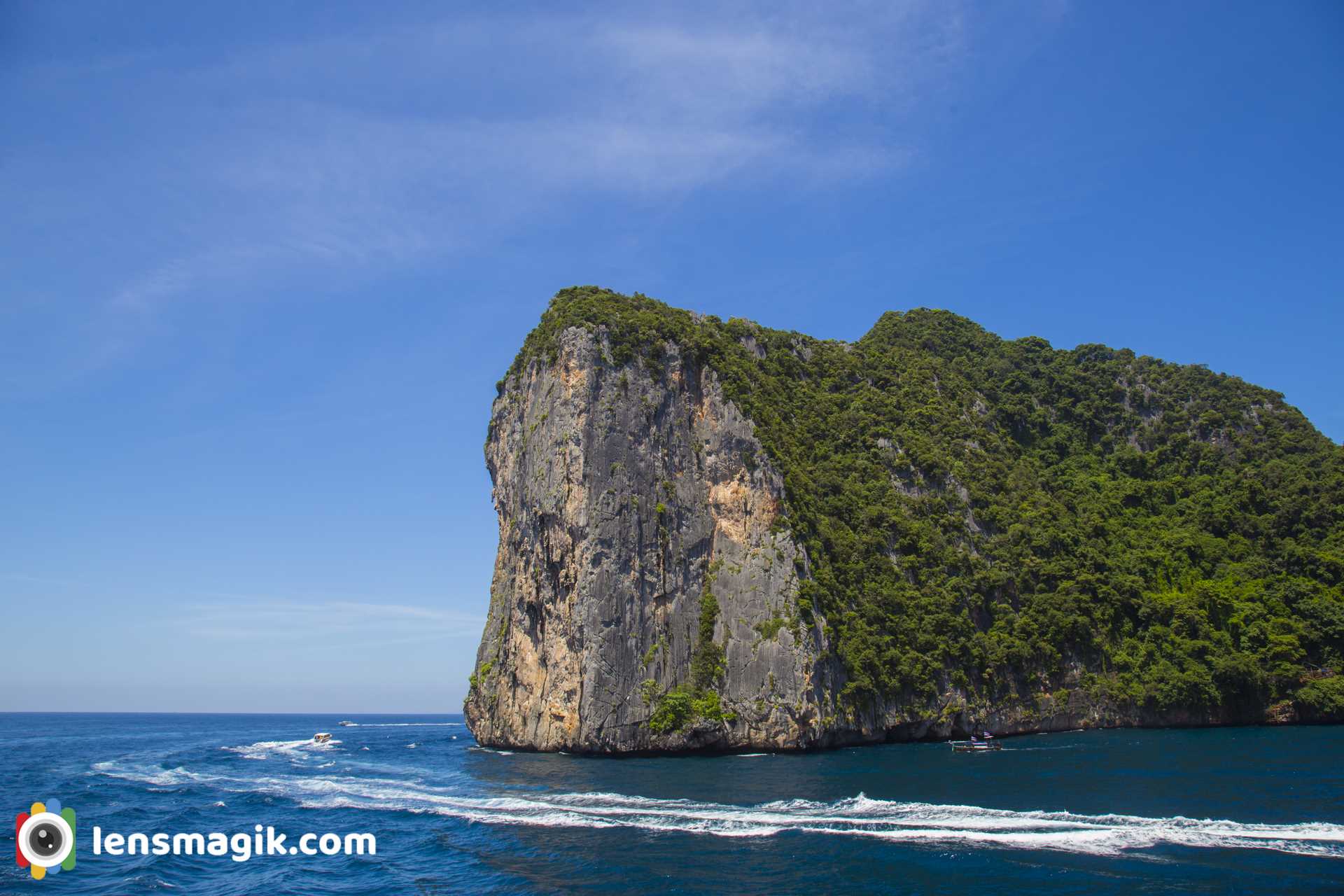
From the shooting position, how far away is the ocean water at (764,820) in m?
23.9

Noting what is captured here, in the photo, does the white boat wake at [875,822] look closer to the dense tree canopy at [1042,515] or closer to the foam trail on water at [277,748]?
the dense tree canopy at [1042,515]

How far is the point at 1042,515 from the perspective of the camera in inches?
3100

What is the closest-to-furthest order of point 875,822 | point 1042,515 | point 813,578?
1. point 875,822
2. point 813,578
3. point 1042,515

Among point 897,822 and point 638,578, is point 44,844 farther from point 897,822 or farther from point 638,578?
point 638,578

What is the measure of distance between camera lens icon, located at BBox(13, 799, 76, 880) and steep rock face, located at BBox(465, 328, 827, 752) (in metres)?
29.5

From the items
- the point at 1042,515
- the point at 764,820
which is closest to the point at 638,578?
the point at 764,820

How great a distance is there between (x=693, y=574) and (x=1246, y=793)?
1421 inches

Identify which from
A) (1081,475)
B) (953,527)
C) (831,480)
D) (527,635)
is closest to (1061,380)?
(1081,475)

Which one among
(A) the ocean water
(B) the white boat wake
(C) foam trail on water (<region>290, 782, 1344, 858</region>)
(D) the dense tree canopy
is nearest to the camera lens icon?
(A) the ocean water

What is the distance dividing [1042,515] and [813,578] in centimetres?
3020

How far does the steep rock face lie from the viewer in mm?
54812

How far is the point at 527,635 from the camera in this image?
63562 mm

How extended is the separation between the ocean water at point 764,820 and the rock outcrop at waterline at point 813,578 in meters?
6.12

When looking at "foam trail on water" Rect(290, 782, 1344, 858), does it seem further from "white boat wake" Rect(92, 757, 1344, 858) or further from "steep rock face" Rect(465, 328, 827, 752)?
"steep rock face" Rect(465, 328, 827, 752)
